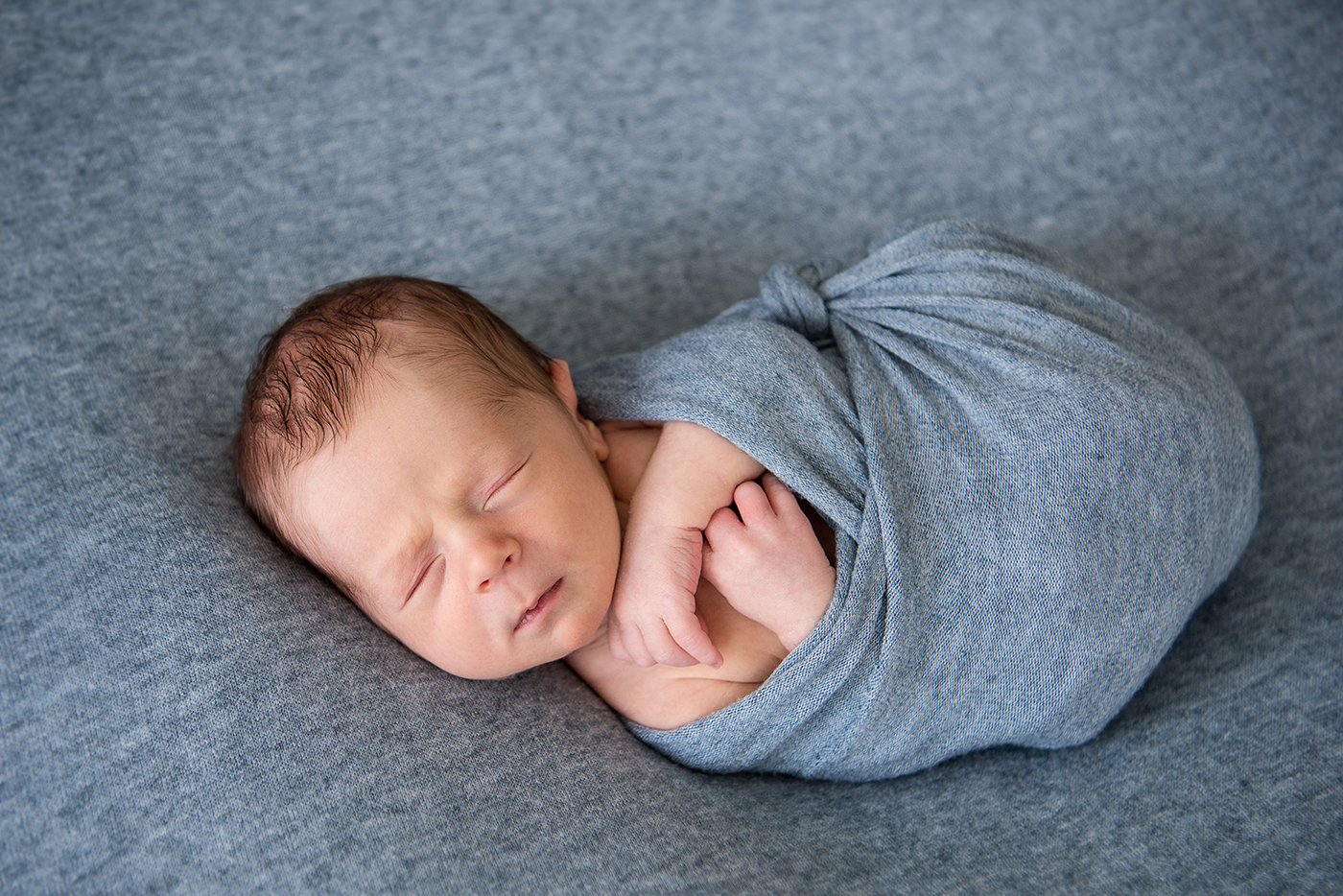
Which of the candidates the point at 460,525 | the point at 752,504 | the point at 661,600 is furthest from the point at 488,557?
the point at 752,504

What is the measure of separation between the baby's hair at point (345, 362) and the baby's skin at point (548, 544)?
0.02 m

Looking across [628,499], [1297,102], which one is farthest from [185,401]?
[1297,102]

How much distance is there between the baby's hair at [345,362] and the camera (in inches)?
42.8

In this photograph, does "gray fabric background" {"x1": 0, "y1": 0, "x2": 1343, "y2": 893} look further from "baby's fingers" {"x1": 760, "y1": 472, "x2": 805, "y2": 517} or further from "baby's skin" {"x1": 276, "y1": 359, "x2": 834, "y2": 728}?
"baby's fingers" {"x1": 760, "y1": 472, "x2": 805, "y2": 517}

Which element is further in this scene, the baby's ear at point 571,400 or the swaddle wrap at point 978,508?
the baby's ear at point 571,400

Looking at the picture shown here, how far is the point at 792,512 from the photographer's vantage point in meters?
1.17

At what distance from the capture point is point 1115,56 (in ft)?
5.52

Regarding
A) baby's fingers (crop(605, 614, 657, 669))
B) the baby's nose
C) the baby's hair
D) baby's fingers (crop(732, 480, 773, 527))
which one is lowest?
baby's fingers (crop(605, 614, 657, 669))

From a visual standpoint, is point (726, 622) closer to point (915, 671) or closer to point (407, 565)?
point (915, 671)

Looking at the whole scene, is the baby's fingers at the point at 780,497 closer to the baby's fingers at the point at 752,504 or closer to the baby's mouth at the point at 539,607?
the baby's fingers at the point at 752,504

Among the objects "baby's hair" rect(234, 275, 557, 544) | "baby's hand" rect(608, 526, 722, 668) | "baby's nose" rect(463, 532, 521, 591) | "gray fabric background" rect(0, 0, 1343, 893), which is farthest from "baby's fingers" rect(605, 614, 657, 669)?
"baby's hair" rect(234, 275, 557, 544)

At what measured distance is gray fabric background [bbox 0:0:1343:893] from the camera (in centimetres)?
102

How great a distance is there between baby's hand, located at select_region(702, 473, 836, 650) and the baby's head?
5.6 inches

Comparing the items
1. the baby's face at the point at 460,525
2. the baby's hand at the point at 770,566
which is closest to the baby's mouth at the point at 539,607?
the baby's face at the point at 460,525
